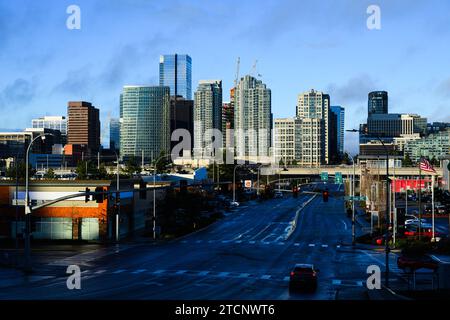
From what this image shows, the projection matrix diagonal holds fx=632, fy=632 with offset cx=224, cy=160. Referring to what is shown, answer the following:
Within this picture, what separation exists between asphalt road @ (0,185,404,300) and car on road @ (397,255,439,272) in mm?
2424

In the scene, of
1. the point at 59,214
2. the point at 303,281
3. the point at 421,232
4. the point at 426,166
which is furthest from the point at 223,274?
the point at 421,232

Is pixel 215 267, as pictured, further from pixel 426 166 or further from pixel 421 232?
pixel 421 232

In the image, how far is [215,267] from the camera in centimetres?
4059

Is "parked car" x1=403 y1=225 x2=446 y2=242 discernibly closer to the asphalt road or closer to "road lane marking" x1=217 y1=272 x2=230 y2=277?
the asphalt road

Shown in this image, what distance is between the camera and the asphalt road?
29.8 metres

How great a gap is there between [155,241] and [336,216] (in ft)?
129

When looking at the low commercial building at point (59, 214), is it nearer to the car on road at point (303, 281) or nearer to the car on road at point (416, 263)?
the car on road at point (416, 263)

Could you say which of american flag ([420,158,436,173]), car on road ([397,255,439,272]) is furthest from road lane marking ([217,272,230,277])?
american flag ([420,158,436,173])

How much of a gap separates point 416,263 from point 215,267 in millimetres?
12434

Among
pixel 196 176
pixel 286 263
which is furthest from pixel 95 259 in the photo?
pixel 196 176

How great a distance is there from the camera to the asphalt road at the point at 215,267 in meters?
29.8
